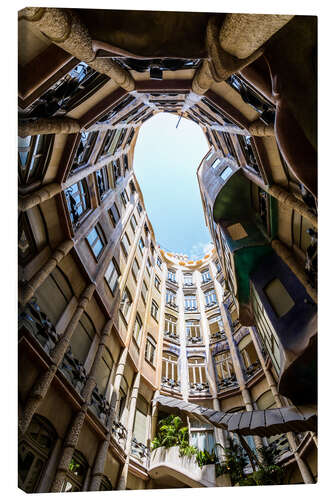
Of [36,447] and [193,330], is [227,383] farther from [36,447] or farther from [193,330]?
[36,447]

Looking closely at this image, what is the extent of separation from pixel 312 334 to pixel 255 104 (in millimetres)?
4461

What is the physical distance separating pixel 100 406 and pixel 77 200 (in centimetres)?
672

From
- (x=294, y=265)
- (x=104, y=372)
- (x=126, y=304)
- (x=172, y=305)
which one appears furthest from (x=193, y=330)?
(x=294, y=265)

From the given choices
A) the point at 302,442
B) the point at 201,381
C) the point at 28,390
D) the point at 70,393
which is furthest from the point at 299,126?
the point at 201,381

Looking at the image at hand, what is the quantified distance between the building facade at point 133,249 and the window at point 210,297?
17.4 ft

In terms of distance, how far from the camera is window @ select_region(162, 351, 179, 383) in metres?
14.5

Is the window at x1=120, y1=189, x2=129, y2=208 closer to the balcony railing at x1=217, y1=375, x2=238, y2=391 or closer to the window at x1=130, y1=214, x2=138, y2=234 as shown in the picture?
the window at x1=130, y1=214, x2=138, y2=234

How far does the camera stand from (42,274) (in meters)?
6.80

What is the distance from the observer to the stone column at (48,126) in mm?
3975

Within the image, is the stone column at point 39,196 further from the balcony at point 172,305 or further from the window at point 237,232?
the balcony at point 172,305

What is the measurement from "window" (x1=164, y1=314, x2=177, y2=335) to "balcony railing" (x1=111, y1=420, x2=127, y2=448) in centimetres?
829

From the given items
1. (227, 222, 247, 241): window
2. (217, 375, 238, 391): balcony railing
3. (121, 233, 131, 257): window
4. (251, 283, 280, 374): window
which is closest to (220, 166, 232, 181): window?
(227, 222, 247, 241): window

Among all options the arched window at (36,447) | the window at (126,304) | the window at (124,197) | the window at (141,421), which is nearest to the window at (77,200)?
the window at (126,304)

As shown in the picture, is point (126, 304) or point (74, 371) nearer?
point (74, 371)
